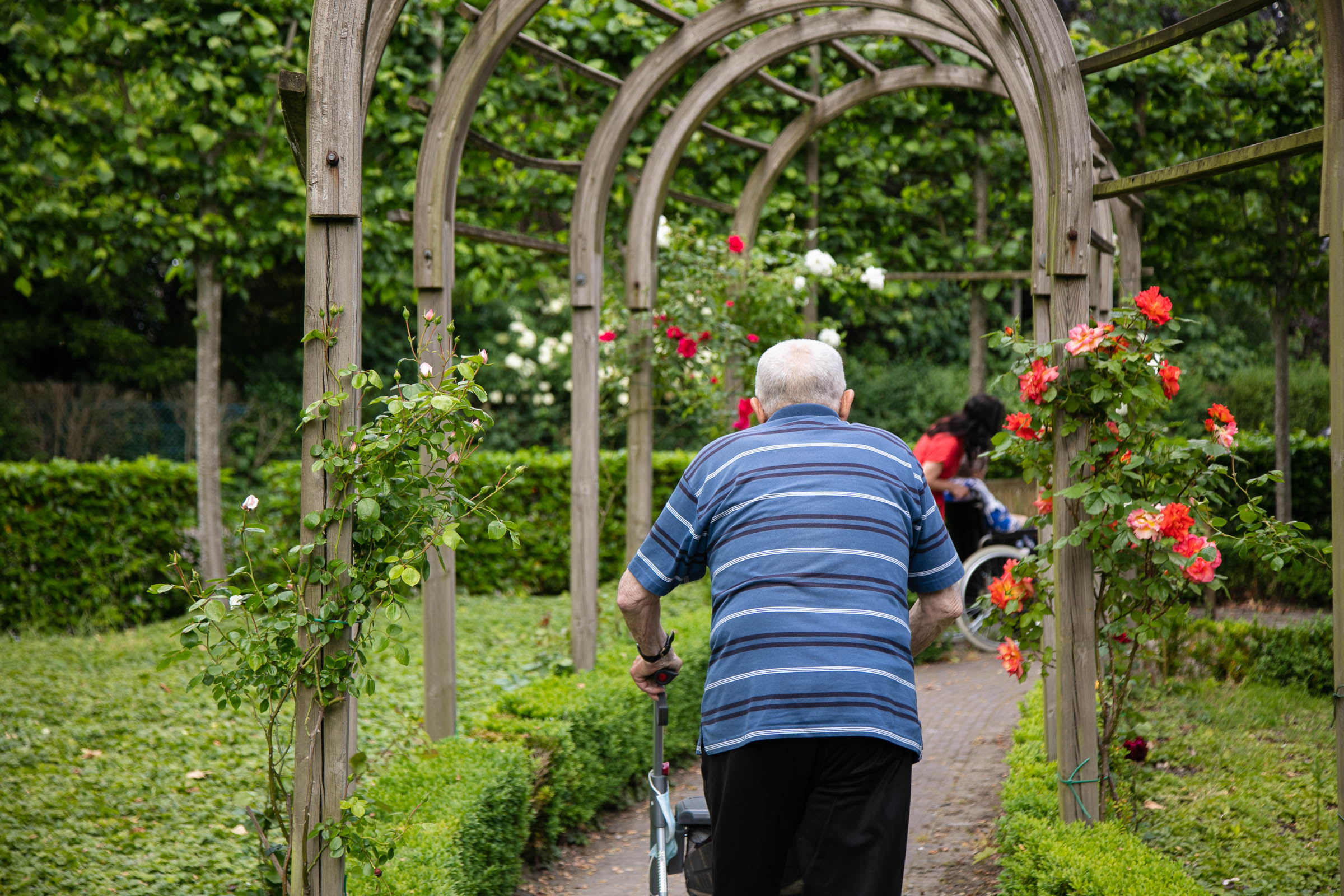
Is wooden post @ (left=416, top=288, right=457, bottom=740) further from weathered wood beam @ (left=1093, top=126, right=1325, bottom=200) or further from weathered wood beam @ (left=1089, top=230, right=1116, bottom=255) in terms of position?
weathered wood beam @ (left=1089, top=230, right=1116, bottom=255)

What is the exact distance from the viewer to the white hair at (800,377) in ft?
7.32

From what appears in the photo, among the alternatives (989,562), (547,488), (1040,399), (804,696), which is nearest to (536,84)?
(547,488)

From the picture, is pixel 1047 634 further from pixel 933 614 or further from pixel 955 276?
pixel 955 276

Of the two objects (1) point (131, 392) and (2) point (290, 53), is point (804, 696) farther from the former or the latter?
(1) point (131, 392)

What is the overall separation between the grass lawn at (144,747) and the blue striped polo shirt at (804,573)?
1.34 metres

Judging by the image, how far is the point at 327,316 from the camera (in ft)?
8.08

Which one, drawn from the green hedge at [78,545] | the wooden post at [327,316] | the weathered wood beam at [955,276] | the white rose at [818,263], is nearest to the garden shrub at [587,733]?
the wooden post at [327,316]

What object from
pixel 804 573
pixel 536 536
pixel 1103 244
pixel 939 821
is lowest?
pixel 939 821

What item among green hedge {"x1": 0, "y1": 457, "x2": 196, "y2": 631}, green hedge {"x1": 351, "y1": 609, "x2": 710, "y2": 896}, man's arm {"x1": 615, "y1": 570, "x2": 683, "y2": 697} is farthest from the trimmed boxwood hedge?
man's arm {"x1": 615, "y1": 570, "x2": 683, "y2": 697}

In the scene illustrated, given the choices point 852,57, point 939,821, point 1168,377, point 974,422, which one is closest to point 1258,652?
point 974,422

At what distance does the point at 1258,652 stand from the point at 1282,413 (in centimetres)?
279

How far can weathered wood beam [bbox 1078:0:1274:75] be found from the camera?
260cm

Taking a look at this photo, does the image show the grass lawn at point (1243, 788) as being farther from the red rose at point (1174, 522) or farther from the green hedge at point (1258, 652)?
the red rose at point (1174, 522)

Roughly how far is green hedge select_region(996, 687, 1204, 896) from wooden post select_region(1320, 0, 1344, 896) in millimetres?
425
